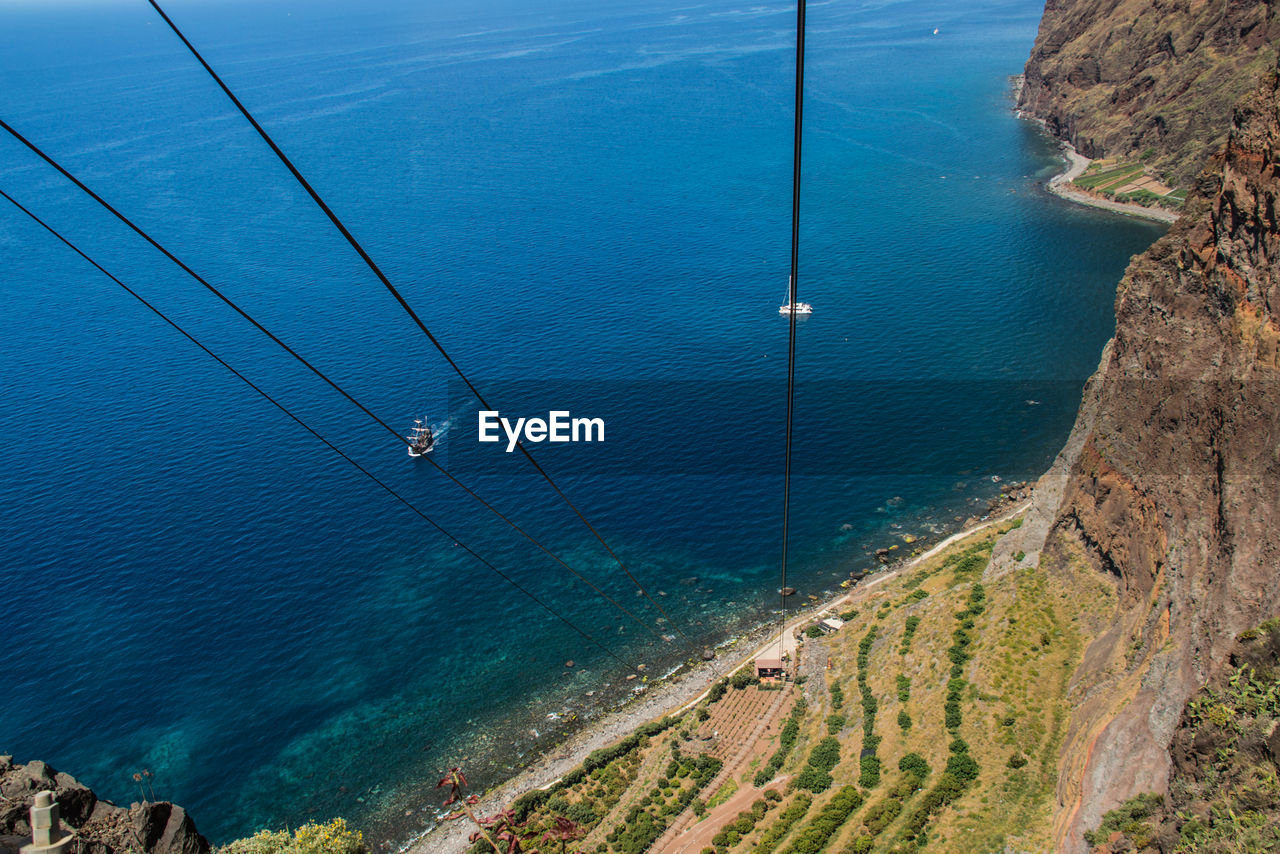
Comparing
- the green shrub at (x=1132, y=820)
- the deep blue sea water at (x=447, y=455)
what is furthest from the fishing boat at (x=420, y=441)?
the green shrub at (x=1132, y=820)

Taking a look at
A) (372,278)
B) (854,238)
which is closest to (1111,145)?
(854,238)

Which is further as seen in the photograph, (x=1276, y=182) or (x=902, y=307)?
(x=902, y=307)

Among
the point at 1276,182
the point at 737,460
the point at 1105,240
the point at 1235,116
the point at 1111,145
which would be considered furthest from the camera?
the point at 1111,145

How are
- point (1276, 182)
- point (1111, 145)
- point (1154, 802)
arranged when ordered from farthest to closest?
point (1111, 145) < point (1276, 182) < point (1154, 802)

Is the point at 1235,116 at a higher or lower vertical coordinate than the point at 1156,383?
higher

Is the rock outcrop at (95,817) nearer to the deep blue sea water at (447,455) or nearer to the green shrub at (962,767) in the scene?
the deep blue sea water at (447,455)

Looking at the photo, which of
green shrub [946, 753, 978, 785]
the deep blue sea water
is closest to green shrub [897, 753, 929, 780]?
green shrub [946, 753, 978, 785]

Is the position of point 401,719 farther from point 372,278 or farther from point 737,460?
point 372,278
